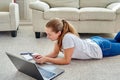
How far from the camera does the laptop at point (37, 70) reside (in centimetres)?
189

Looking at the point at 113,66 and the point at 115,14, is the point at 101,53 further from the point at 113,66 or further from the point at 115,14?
the point at 115,14

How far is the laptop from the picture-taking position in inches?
74.6

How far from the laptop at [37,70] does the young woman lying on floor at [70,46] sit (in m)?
0.12

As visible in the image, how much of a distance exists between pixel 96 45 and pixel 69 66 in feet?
1.39

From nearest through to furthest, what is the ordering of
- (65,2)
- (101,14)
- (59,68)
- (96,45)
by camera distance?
(59,68) → (96,45) → (101,14) → (65,2)

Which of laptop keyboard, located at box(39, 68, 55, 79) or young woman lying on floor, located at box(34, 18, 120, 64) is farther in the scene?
young woman lying on floor, located at box(34, 18, 120, 64)

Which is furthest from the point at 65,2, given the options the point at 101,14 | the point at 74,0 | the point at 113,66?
the point at 113,66

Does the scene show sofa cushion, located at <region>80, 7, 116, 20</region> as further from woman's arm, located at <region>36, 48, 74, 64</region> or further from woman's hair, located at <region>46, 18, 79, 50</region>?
woman's arm, located at <region>36, 48, 74, 64</region>

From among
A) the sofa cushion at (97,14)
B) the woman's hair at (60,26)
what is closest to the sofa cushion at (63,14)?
the sofa cushion at (97,14)

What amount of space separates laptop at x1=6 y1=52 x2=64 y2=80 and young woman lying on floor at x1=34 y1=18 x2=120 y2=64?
0.41 feet

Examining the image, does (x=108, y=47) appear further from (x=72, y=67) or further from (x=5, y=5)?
(x=5, y=5)

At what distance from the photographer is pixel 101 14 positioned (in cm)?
336

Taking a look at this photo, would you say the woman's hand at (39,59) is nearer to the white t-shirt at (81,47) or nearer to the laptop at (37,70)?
the laptop at (37,70)

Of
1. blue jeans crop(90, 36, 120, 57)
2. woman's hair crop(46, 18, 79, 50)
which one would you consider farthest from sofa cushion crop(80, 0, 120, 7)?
woman's hair crop(46, 18, 79, 50)
